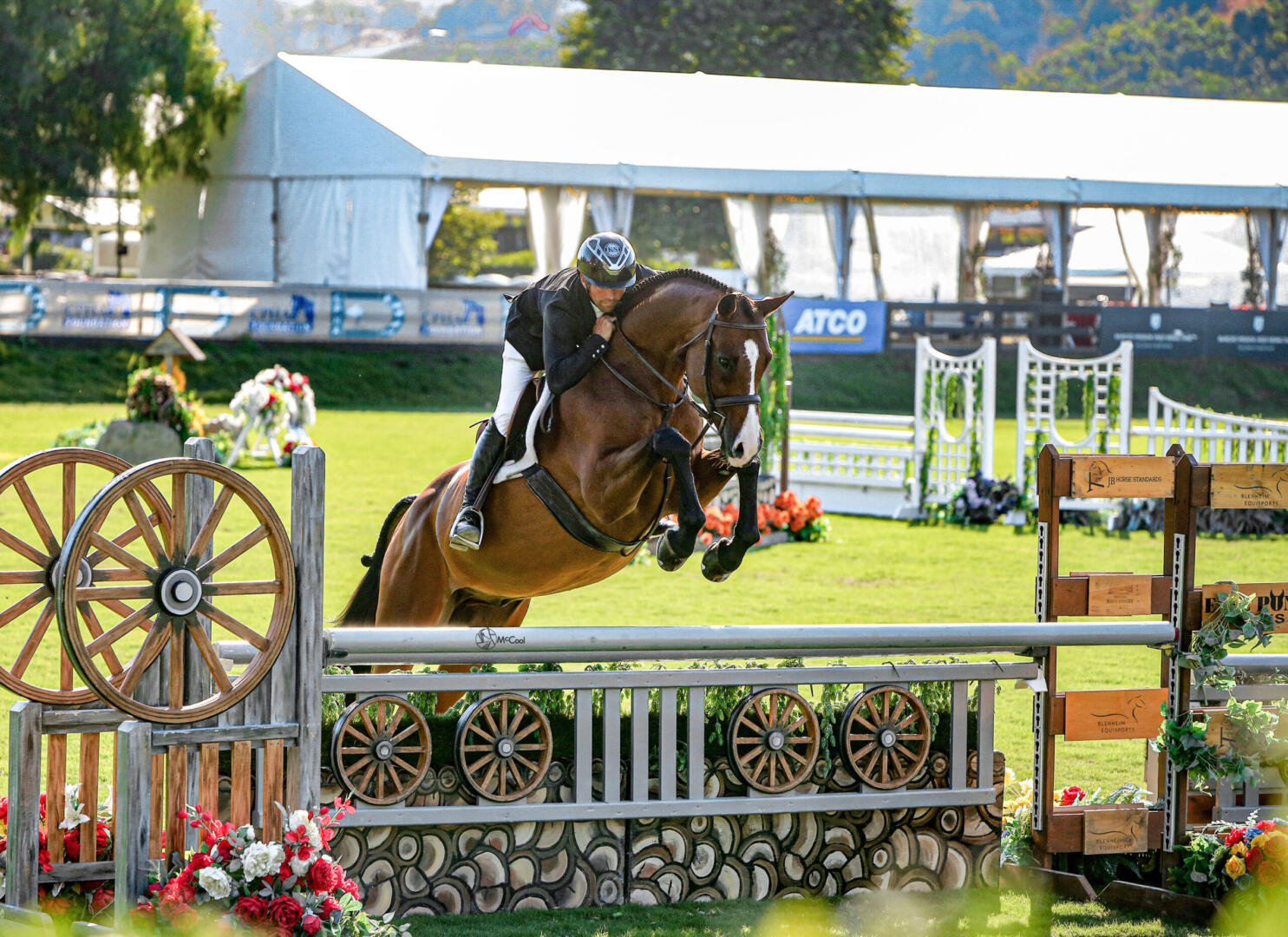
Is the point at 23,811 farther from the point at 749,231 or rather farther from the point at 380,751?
the point at 749,231

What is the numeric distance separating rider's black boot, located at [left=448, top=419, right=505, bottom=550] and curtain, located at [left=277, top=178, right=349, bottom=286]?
19.3 meters

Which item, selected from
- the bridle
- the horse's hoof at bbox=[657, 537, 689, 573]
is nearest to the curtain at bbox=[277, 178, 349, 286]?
the bridle

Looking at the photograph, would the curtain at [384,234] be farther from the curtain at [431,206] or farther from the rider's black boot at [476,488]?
the rider's black boot at [476,488]

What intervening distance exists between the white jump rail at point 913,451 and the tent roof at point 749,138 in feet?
32.5

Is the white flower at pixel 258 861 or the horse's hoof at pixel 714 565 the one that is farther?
the horse's hoof at pixel 714 565

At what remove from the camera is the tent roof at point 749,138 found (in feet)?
74.9

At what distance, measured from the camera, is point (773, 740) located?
3.97 metres

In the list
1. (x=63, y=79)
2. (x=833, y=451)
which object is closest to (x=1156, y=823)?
(x=833, y=451)

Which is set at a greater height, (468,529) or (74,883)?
(468,529)

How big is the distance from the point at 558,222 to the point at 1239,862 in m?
21.4

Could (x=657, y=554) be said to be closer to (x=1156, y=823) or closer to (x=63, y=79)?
(x=1156, y=823)

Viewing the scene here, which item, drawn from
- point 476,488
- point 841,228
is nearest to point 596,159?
point 841,228

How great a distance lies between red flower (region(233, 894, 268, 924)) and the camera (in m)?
3.08

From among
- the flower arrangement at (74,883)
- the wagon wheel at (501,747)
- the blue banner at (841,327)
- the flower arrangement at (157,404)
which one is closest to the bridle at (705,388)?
the wagon wheel at (501,747)
